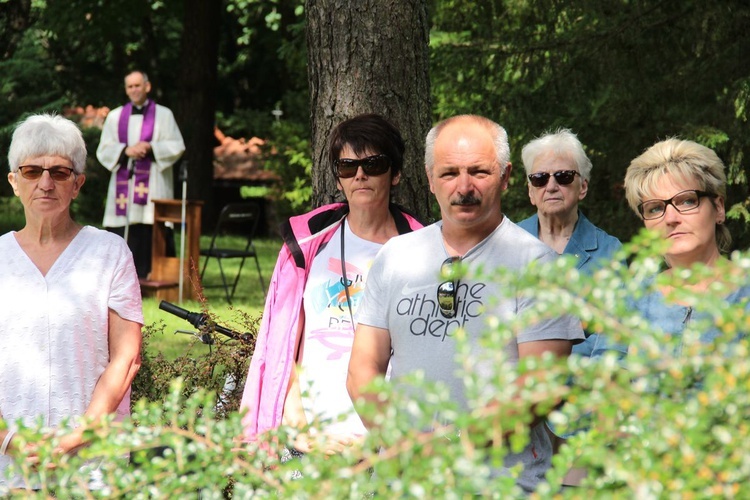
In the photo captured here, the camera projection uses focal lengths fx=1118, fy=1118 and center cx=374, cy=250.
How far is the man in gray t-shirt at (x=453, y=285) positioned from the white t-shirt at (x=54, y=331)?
0.96 meters

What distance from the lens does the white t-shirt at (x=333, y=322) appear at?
3.85m

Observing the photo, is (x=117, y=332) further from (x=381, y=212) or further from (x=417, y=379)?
(x=417, y=379)

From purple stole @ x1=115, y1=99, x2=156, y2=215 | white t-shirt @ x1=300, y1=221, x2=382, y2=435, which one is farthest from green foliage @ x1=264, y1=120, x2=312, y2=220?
white t-shirt @ x1=300, y1=221, x2=382, y2=435

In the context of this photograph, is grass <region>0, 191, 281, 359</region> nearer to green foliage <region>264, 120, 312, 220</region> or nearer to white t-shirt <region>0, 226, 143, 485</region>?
green foliage <region>264, 120, 312, 220</region>

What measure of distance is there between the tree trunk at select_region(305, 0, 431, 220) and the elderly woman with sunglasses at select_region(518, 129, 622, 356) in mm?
814

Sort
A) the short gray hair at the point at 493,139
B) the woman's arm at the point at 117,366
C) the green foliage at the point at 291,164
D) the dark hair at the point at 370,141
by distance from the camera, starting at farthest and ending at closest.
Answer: the green foliage at the point at 291,164
the dark hair at the point at 370,141
the woman's arm at the point at 117,366
the short gray hair at the point at 493,139

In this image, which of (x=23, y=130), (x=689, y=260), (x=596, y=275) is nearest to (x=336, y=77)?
(x=23, y=130)

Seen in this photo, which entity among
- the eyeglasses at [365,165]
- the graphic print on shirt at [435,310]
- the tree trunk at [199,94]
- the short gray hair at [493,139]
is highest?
the tree trunk at [199,94]

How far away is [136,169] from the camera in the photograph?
12977 millimetres

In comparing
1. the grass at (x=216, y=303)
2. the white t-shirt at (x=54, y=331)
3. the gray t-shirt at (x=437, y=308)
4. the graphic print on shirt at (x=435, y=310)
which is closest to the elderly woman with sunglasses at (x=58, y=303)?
the white t-shirt at (x=54, y=331)

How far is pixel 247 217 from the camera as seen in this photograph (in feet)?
42.8

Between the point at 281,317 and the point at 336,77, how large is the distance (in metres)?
1.85

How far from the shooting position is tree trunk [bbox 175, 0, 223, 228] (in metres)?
22.2

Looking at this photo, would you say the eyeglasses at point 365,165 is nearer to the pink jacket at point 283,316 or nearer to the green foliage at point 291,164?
the pink jacket at point 283,316
